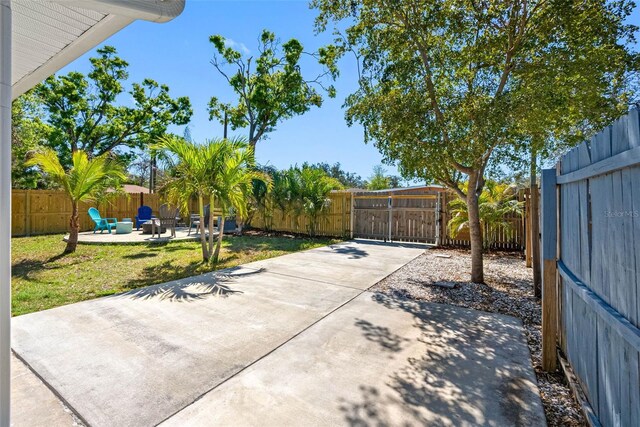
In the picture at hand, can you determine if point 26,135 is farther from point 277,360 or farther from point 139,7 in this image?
point 277,360

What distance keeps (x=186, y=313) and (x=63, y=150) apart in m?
22.2

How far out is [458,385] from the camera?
2.45 metres

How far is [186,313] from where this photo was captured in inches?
154

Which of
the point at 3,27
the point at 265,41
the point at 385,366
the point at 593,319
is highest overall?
Result: the point at 265,41

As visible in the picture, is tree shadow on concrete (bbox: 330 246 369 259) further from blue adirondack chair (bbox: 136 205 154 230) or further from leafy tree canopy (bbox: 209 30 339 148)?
leafy tree canopy (bbox: 209 30 339 148)

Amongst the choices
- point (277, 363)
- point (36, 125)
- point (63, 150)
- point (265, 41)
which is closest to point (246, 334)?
point (277, 363)

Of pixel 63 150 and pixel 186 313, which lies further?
pixel 63 150

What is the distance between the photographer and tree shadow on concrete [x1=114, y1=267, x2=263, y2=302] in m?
4.53

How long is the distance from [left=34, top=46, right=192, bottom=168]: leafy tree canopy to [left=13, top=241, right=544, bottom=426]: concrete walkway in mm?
20614

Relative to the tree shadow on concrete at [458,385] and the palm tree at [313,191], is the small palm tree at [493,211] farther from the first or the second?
the tree shadow on concrete at [458,385]

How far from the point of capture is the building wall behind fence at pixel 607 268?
1.38 metres

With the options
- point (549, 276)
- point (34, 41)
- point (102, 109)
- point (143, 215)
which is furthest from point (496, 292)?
point (102, 109)

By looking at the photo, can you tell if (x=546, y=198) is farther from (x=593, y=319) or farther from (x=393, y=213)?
(x=393, y=213)

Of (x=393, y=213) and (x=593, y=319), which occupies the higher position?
(x=393, y=213)
